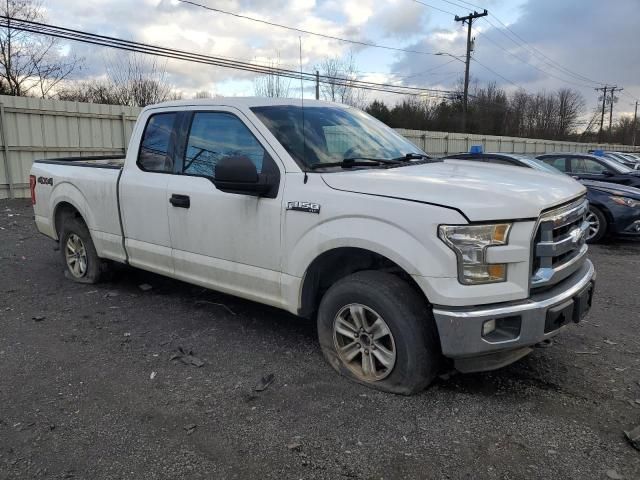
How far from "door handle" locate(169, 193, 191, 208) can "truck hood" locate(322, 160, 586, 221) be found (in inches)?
53.9

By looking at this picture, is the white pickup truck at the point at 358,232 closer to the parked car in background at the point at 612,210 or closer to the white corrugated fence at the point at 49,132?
the parked car in background at the point at 612,210

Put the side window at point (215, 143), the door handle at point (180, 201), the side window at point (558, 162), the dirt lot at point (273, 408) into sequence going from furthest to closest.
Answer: the side window at point (558, 162), the door handle at point (180, 201), the side window at point (215, 143), the dirt lot at point (273, 408)

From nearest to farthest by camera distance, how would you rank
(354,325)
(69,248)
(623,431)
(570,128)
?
→ (623,431)
(354,325)
(69,248)
(570,128)

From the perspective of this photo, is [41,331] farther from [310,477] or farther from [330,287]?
[310,477]

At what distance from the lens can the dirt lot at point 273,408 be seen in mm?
2668

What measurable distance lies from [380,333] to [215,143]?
209 cm

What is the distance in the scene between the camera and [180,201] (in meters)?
4.34

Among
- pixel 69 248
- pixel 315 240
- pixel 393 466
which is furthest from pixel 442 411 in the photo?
pixel 69 248

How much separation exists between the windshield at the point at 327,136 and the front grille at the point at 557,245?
1.29 m

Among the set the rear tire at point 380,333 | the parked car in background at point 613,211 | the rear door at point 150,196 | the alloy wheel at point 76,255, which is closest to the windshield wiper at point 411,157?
the rear tire at point 380,333

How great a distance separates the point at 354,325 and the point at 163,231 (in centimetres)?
208

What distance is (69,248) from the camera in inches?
241

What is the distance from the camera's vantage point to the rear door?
459cm

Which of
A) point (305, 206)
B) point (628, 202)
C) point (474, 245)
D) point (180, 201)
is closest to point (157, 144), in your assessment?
point (180, 201)
